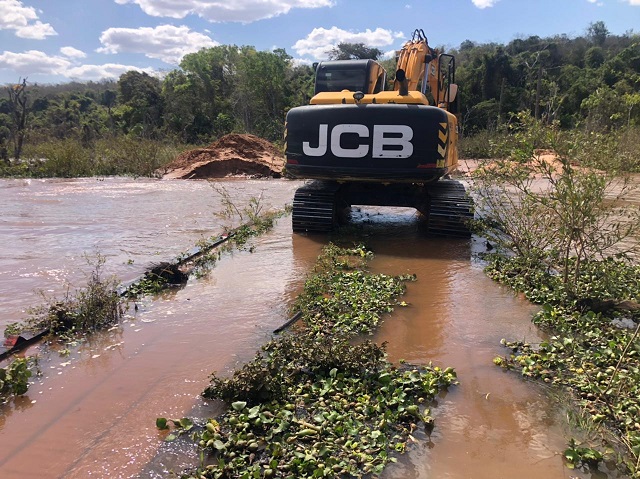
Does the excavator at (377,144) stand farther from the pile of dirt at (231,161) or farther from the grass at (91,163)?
the grass at (91,163)

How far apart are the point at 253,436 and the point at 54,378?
69.6 inches

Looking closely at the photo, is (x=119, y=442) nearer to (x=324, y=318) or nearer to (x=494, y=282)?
(x=324, y=318)

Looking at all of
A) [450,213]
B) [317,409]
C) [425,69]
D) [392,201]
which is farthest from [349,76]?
[317,409]

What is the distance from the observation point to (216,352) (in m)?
3.91

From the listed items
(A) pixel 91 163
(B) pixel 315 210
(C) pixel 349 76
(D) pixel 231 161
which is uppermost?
(C) pixel 349 76

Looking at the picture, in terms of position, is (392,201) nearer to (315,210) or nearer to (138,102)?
(315,210)

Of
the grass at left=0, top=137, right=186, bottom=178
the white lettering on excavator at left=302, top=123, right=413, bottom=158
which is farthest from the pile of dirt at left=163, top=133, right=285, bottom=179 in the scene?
the white lettering on excavator at left=302, top=123, right=413, bottom=158

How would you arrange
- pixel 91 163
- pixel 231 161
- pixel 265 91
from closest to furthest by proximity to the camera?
pixel 231 161
pixel 91 163
pixel 265 91

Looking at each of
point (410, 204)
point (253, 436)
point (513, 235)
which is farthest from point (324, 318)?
point (410, 204)

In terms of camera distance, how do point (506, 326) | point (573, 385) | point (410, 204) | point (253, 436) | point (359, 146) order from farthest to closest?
point (410, 204) → point (359, 146) → point (506, 326) → point (573, 385) → point (253, 436)

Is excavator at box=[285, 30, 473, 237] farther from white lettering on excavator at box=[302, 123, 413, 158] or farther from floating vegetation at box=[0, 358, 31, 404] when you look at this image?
floating vegetation at box=[0, 358, 31, 404]

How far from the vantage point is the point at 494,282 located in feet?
18.3

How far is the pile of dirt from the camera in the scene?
57.7ft

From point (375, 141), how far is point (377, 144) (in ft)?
0.17
